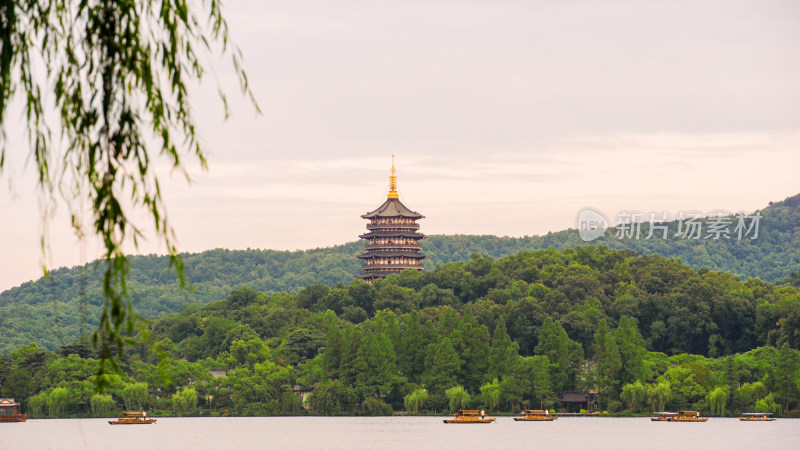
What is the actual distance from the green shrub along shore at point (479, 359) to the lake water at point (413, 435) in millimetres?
1343

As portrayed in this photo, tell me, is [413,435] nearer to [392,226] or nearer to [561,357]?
[561,357]

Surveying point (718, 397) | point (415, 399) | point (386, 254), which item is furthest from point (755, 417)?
point (386, 254)

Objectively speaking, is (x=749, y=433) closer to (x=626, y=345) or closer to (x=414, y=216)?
(x=626, y=345)

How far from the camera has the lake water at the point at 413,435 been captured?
59.1 m

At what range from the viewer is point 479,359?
73.6 metres

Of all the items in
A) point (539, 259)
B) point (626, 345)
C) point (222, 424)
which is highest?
point (539, 259)

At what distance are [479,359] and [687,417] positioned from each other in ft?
40.5

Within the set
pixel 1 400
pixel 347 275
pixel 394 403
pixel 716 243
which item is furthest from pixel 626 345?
pixel 716 243

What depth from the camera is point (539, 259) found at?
102 m

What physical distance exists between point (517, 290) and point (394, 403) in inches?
788

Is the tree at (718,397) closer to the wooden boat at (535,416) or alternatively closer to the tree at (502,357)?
the wooden boat at (535,416)

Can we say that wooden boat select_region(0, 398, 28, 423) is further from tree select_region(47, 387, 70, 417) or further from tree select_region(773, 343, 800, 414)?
tree select_region(773, 343, 800, 414)

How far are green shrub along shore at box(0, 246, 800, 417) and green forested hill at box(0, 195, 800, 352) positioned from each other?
53.0 meters

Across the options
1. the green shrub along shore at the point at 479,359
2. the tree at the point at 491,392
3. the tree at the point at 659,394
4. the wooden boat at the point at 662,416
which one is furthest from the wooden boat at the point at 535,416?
the wooden boat at the point at 662,416
